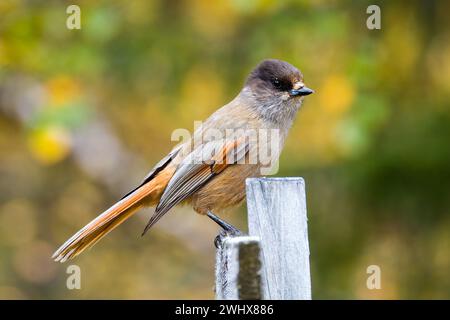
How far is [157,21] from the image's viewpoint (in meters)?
8.23

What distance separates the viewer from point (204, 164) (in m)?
4.99

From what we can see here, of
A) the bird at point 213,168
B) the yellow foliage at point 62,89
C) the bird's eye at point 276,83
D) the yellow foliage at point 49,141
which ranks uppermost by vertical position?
the yellow foliage at point 62,89

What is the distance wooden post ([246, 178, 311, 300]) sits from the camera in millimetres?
3318

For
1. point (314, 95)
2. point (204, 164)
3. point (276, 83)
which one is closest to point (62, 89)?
point (314, 95)

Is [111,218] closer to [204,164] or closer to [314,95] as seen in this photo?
[204,164]

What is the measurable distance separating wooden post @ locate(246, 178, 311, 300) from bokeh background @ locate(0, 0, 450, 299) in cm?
334

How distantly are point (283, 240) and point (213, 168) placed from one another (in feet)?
5.60

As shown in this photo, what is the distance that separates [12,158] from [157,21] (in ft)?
10.2

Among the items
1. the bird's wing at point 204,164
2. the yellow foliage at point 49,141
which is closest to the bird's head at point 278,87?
the bird's wing at point 204,164

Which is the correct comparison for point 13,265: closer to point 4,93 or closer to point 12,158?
point 12,158

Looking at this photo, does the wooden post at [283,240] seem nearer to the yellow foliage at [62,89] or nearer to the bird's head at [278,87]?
the bird's head at [278,87]

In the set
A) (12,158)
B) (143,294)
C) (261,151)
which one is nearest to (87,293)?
(143,294)

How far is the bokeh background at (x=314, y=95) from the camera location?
23.5ft

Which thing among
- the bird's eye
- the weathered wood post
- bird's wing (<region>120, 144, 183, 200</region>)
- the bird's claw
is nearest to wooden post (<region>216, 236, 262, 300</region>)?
the weathered wood post
